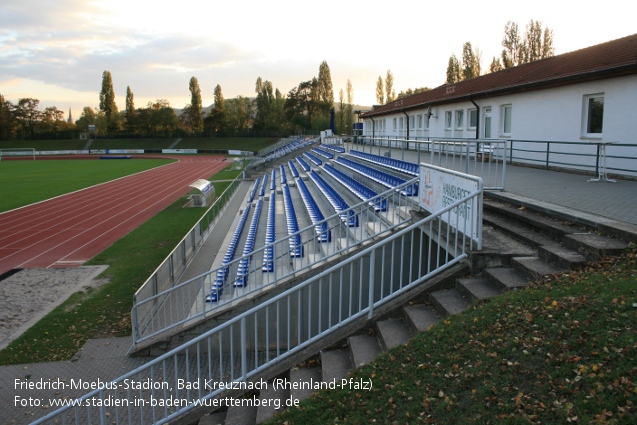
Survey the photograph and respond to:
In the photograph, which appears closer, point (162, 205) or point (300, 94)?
point (162, 205)

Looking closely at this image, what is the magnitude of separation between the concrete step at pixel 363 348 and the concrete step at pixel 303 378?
526mm

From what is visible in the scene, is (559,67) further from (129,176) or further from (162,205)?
(129,176)

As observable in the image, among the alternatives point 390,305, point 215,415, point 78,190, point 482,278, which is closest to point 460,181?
point 482,278

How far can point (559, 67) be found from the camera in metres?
17.4

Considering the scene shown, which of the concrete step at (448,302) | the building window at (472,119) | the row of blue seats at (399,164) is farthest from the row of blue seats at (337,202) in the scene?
the building window at (472,119)

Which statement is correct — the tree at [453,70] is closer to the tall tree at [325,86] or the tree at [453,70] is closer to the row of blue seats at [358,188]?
the tall tree at [325,86]

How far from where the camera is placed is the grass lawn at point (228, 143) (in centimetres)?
8819

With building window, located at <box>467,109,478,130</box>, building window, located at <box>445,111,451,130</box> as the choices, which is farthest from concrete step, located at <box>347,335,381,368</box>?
building window, located at <box>445,111,451,130</box>

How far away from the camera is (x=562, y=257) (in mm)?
6176

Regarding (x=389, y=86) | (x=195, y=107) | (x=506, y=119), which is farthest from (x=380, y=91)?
(x=506, y=119)

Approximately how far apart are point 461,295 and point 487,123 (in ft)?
54.0

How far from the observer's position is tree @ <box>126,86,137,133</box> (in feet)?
361

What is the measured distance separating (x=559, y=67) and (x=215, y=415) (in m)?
17.0

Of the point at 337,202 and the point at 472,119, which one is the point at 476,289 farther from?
the point at 472,119
